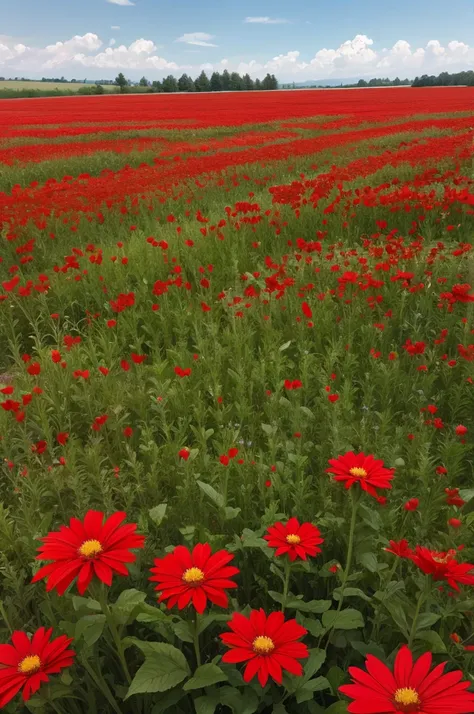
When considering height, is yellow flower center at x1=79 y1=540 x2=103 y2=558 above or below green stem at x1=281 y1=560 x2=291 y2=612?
above

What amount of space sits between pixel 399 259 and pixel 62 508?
371cm

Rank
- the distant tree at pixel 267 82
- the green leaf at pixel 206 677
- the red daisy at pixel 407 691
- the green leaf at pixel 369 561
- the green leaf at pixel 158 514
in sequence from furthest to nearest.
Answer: the distant tree at pixel 267 82 < the green leaf at pixel 158 514 < the green leaf at pixel 369 561 < the green leaf at pixel 206 677 < the red daisy at pixel 407 691

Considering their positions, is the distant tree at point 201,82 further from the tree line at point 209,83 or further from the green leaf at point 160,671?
the green leaf at point 160,671

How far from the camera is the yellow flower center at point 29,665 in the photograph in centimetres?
103

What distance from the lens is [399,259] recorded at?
465cm

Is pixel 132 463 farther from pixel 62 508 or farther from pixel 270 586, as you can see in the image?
pixel 270 586

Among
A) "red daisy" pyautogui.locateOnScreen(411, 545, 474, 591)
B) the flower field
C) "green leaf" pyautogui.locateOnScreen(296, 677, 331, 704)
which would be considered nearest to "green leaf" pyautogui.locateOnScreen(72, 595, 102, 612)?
the flower field

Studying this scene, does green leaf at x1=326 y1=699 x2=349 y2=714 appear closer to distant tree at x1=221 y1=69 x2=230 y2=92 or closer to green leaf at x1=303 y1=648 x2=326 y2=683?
green leaf at x1=303 y1=648 x2=326 y2=683

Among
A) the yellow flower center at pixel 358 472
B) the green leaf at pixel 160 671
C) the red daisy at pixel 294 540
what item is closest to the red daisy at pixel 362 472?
the yellow flower center at pixel 358 472

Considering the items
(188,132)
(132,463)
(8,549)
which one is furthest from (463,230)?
(188,132)

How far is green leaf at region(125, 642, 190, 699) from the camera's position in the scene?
3.93ft

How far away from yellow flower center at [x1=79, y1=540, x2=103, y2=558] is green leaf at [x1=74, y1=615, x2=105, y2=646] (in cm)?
32

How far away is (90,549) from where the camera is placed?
1.01 m

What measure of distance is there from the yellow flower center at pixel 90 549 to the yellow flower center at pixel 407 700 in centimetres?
60
